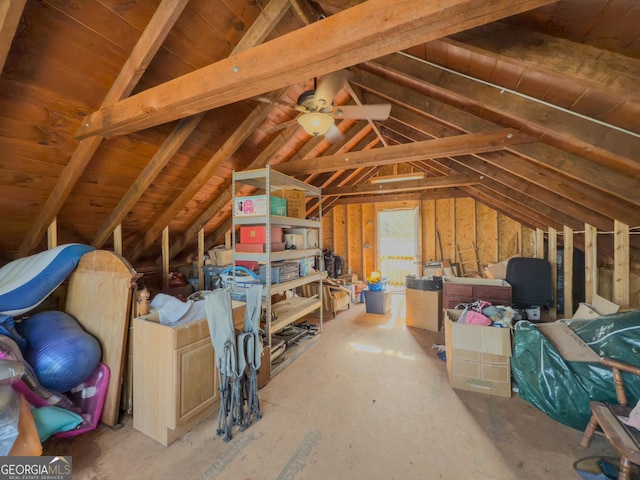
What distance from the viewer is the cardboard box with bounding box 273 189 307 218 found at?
3.47m

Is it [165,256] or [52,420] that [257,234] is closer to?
[165,256]

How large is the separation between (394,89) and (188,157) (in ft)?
7.92

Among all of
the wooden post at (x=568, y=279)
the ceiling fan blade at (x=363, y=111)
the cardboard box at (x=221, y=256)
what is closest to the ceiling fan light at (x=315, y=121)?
the ceiling fan blade at (x=363, y=111)

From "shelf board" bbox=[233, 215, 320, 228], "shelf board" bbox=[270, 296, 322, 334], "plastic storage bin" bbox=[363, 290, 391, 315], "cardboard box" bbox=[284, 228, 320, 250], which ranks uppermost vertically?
"shelf board" bbox=[233, 215, 320, 228]

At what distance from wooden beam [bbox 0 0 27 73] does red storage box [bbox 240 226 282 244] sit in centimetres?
202

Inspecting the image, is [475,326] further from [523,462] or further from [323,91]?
[323,91]

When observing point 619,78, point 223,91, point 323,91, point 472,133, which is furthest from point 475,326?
point 223,91

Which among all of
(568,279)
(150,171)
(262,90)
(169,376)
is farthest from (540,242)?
(150,171)

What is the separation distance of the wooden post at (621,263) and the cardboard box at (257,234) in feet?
12.3

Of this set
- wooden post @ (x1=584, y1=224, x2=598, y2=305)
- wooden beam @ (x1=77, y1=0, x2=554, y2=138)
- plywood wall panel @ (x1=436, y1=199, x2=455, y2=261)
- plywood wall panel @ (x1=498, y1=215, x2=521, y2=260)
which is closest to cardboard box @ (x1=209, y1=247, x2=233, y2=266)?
wooden beam @ (x1=77, y1=0, x2=554, y2=138)

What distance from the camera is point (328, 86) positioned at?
192 cm

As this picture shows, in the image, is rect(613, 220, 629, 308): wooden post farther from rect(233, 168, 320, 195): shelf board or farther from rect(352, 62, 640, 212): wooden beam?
rect(233, 168, 320, 195): shelf board

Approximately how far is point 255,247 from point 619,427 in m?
2.99

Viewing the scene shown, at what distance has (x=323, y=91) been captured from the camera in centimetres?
195
